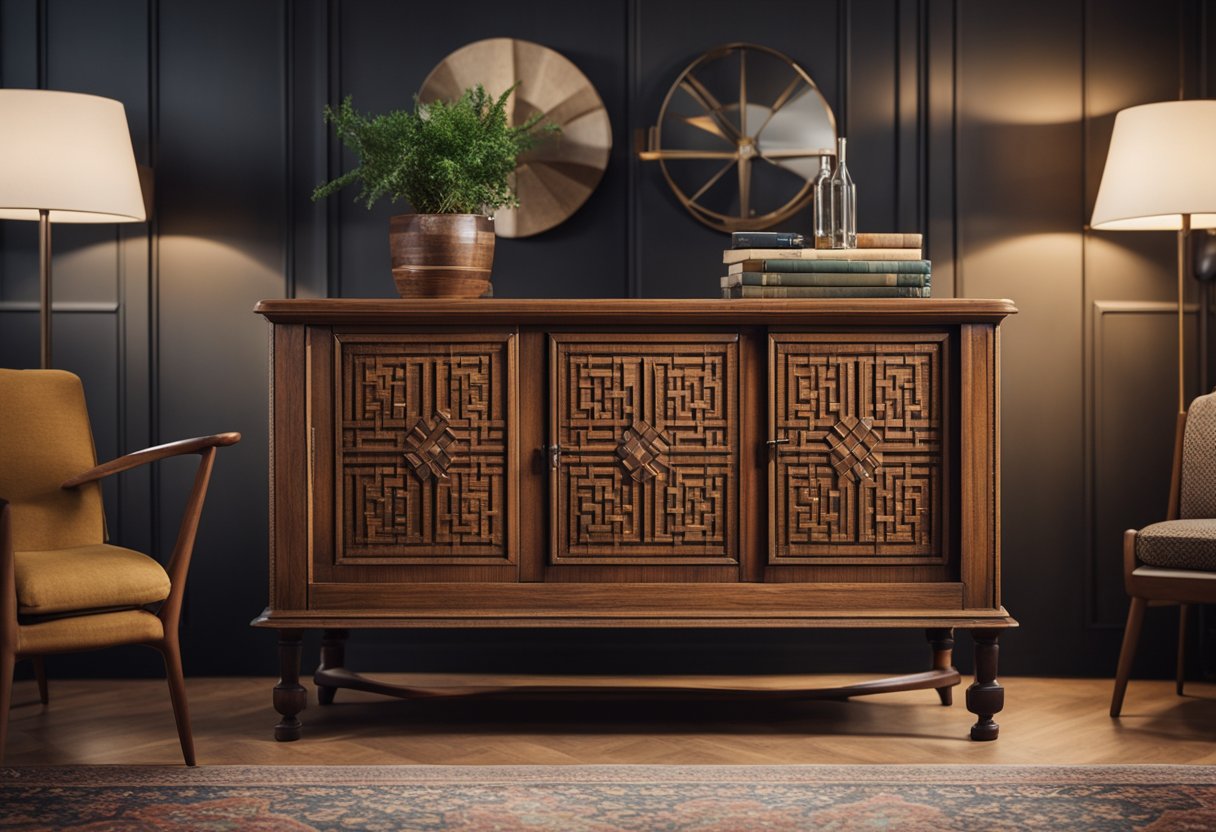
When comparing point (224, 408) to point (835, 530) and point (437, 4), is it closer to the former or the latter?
point (437, 4)

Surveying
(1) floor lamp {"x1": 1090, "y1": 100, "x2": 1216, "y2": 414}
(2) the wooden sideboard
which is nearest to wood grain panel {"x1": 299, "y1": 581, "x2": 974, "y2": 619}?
(2) the wooden sideboard

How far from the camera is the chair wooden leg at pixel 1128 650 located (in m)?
2.94

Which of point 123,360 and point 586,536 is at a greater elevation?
point 123,360

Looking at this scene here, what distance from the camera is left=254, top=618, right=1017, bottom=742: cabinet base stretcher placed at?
2725mm

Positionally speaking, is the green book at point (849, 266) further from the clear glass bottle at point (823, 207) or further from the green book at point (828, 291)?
the clear glass bottle at point (823, 207)

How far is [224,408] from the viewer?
3434 millimetres

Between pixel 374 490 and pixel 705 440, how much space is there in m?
0.78

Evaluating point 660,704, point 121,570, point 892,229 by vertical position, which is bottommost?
point 660,704

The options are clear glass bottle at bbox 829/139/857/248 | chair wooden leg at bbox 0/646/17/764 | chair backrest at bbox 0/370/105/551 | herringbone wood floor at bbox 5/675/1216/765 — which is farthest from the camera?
clear glass bottle at bbox 829/139/857/248

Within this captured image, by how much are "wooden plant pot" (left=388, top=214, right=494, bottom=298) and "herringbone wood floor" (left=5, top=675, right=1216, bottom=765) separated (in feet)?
3.48

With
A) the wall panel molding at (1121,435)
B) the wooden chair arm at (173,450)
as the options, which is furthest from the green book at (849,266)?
the wooden chair arm at (173,450)

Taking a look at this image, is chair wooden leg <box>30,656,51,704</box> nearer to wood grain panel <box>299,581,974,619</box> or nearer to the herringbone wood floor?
the herringbone wood floor

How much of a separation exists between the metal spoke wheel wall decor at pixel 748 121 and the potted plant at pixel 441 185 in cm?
68

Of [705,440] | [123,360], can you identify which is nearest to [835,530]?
[705,440]
